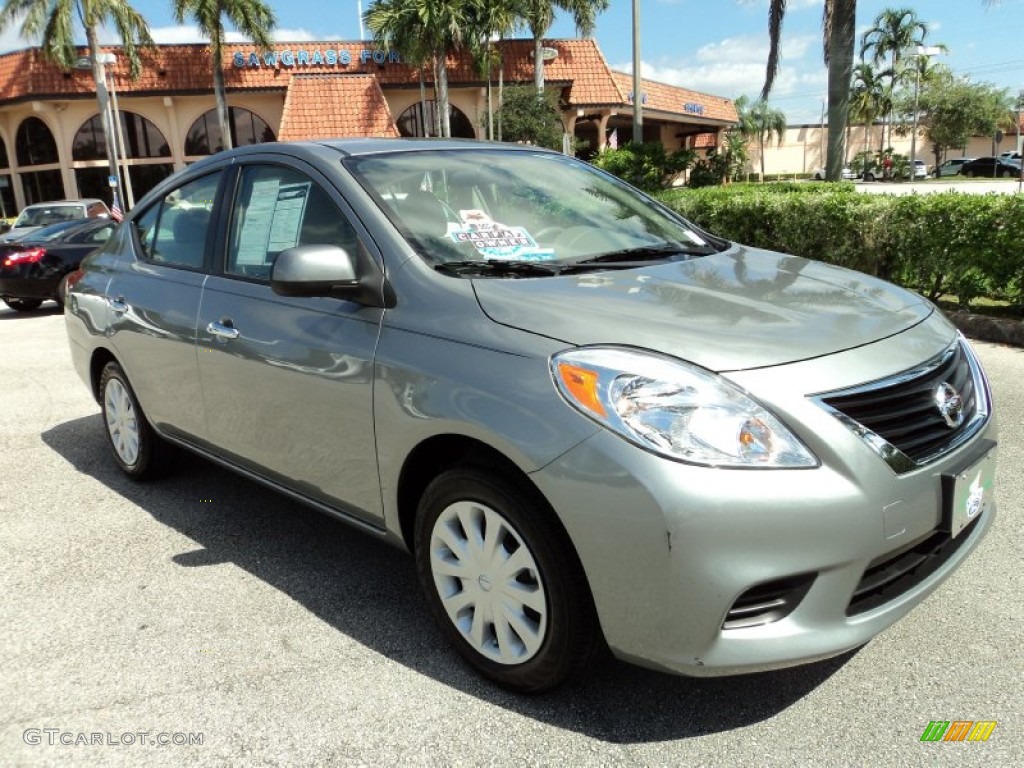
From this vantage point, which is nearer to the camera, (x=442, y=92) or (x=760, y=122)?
(x=442, y=92)

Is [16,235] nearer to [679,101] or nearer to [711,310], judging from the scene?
[711,310]

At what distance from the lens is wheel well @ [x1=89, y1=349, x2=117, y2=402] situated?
183 inches

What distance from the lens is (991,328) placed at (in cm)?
764

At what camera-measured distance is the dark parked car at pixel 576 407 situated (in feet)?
6.90

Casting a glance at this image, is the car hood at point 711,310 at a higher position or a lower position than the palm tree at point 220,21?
lower

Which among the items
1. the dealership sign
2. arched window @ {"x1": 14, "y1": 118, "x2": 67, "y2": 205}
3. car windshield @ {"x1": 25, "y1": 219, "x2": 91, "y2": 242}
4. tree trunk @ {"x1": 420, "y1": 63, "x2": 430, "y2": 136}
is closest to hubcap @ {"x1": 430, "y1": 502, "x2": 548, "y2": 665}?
car windshield @ {"x1": 25, "y1": 219, "x2": 91, "y2": 242}

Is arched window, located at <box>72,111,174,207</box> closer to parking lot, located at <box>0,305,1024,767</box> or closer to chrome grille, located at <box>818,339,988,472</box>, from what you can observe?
parking lot, located at <box>0,305,1024,767</box>

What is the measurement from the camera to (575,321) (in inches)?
95.0

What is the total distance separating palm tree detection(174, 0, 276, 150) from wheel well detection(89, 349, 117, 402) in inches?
1137

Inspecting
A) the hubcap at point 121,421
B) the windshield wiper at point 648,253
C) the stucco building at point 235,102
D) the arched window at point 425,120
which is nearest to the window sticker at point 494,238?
the windshield wiper at point 648,253

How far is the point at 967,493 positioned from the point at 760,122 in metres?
76.3

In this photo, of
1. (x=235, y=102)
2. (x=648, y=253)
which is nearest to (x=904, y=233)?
(x=648, y=253)

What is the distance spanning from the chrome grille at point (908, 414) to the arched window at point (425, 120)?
31.9m

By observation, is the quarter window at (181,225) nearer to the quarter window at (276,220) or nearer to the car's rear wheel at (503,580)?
the quarter window at (276,220)
